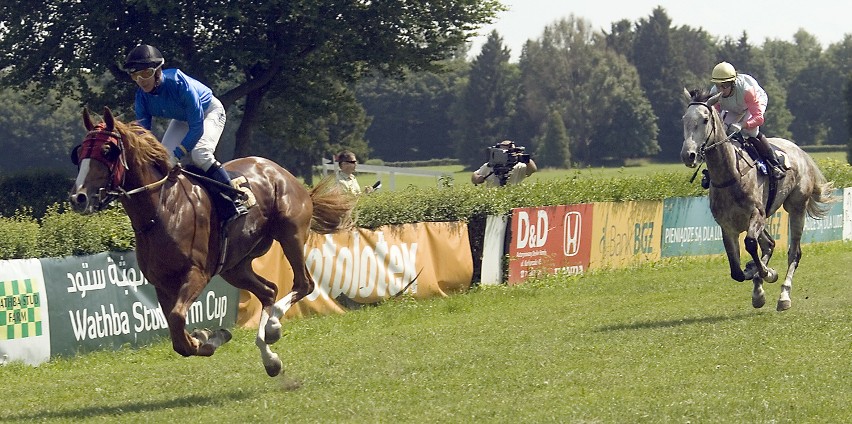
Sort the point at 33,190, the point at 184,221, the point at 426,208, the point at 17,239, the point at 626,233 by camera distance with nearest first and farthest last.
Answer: the point at 184,221, the point at 17,239, the point at 426,208, the point at 626,233, the point at 33,190

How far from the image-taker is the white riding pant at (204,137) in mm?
8758

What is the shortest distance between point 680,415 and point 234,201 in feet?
12.6

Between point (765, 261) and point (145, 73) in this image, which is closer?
point (145, 73)

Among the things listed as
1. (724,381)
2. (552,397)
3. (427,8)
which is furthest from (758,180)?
(427,8)

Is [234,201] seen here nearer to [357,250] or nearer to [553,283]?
[357,250]

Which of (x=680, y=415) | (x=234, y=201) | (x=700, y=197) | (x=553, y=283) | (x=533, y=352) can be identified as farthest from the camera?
(x=700, y=197)

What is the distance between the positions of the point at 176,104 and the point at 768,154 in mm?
7082

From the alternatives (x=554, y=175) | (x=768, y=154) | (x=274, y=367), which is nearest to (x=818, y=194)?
(x=768, y=154)

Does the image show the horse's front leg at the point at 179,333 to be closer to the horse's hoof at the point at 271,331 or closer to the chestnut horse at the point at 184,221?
the chestnut horse at the point at 184,221

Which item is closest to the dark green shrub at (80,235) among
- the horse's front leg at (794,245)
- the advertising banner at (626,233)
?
the horse's front leg at (794,245)

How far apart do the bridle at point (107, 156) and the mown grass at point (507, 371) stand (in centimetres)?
156

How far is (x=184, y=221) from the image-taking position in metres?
8.34

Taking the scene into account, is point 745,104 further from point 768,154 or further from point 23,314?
point 23,314

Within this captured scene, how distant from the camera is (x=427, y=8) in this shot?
34969mm
